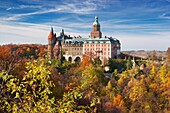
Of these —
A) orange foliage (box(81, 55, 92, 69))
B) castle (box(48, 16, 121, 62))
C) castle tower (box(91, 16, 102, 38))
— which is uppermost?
castle tower (box(91, 16, 102, 38))

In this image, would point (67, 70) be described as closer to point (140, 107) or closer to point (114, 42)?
point (114, 42)

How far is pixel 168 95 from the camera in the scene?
33.2 metres

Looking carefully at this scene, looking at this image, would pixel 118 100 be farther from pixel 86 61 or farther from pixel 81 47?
pixel 81 47

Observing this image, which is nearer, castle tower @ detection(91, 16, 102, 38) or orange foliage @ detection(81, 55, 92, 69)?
orange foliage @ detection(81, 55, 92, 69)

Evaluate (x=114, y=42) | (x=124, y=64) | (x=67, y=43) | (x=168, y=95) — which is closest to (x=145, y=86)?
(x=168, y=95)

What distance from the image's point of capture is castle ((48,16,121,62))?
167ft

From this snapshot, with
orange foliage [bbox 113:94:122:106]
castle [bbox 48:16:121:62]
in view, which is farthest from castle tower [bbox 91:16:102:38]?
orange foliage [bbox 113:94:122:106]

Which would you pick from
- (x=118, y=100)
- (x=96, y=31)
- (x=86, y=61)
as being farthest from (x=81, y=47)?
(x=118, y=100)

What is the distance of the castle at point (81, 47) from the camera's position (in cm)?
5081

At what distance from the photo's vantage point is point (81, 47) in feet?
175

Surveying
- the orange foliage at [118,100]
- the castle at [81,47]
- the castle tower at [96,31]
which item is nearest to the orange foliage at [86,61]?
the castle at [81,47]

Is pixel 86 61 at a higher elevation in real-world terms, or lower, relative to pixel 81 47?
lower

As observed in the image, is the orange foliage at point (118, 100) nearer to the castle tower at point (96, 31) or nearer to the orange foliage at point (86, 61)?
the orange foliage at point (86, 61)

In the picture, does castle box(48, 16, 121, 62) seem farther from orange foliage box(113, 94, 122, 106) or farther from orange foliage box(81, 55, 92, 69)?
orange foliage box(113, 94, 122, 106)
